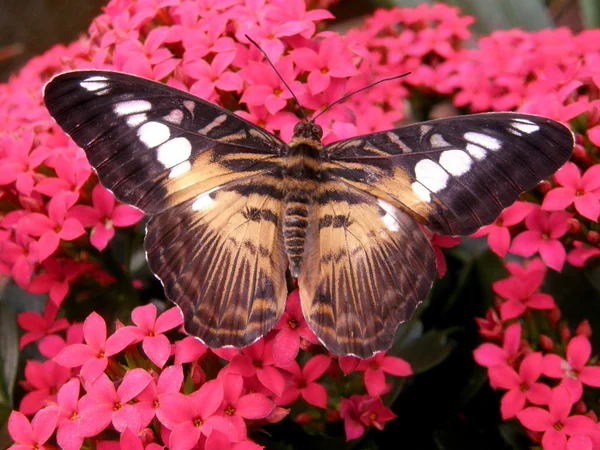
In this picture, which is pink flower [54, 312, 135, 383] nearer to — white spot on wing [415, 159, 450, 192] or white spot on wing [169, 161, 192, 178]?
white spot on wing [169, 161, 192, 178]

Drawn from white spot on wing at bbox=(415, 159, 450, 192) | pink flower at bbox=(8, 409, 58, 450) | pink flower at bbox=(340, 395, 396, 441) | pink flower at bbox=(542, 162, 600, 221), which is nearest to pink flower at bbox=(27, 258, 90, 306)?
pink flower at bbox=(8, 409, 58, 450)

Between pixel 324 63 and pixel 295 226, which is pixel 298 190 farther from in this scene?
pixel 324 63

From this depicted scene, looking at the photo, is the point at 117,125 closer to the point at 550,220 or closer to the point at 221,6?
the point at 221,6

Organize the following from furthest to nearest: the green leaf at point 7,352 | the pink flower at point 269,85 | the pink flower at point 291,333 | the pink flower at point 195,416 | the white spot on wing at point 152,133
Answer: the green leaf at point 7,352, the pink flower at point 269,85, the white spot on wing at point 152,133, the pink flower at point 291,333, the pink flower at point 195,416

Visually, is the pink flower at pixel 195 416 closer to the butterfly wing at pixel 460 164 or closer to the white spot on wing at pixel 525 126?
the butterfly wing at pixel 460 164

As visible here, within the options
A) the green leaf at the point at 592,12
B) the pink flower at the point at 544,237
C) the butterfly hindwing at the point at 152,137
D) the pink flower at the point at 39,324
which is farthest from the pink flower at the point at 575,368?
the green leaf at the point at 592,12
